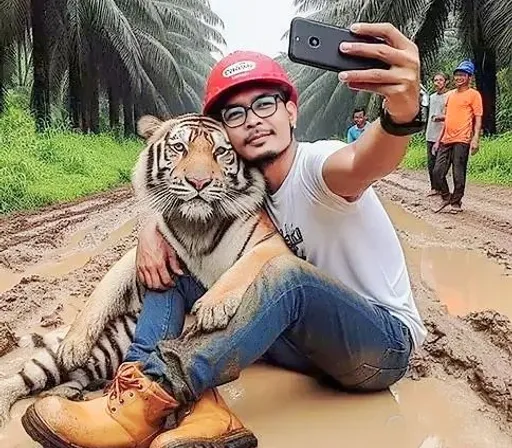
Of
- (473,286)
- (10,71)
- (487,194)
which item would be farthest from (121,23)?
(473,286)

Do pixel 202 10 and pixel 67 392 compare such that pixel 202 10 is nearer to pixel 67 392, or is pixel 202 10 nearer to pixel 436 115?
pixel 436 115

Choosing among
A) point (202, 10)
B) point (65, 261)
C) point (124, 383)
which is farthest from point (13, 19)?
point (202, 10)

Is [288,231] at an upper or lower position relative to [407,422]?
upper

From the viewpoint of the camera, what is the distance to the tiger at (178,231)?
2.38 meters

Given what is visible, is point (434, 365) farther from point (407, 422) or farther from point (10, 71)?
point (10, 71)

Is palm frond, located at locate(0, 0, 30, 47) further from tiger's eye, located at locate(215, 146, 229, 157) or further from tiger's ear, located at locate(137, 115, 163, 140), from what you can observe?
tiger's eye, located at locate(215, 146, 229, 157)

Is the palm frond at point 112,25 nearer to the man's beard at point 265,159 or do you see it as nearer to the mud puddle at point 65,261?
the mud puddle at point 65,261

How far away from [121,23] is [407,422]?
17.7 metres

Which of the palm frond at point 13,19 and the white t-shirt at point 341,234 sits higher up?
the palm frond at point 13,19

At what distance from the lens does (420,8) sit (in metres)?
16.1

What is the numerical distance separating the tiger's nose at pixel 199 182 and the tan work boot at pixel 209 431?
0.65 metres

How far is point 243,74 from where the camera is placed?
91.0 inches

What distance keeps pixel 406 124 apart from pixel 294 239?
657mm

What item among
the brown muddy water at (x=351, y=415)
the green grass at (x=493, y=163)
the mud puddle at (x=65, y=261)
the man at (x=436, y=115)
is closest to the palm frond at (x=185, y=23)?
the green grass at (x=493, y=163)
